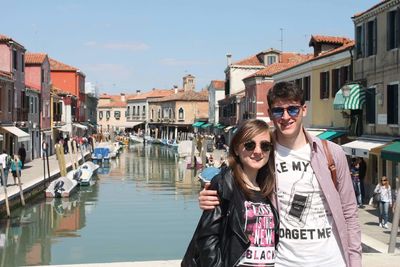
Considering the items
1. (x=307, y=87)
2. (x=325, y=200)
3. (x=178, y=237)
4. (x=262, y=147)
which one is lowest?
(x=178, y=237)

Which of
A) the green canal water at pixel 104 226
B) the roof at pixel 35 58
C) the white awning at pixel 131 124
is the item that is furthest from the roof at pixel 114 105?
the green canal water at pixel 104 226

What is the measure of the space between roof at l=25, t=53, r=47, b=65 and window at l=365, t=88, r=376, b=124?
2901 centimetres

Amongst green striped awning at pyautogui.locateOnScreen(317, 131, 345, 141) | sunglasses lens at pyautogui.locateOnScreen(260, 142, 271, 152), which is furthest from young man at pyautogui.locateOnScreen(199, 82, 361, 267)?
green striped awning at pyautogui.locateOnScreen(317, 131, 345, 141)

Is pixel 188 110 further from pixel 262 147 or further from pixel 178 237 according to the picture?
pixel 262 147

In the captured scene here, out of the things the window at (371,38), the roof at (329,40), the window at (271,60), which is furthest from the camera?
the window at (271,60)

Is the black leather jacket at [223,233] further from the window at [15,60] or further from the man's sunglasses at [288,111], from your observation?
the window at [15,60]

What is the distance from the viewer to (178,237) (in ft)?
55.5

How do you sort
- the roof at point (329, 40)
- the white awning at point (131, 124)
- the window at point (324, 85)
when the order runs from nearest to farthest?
1. the window at point (324, 85)
2. the roof at point (329, 40)
3. the white awning at point (131, 124)

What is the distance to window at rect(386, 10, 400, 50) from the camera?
1637cm

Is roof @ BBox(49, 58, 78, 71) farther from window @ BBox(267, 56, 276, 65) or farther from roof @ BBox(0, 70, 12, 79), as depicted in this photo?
roof @ BBox(0, 70, 12, 79)

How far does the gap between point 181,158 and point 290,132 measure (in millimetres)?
48666

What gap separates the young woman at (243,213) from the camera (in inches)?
122

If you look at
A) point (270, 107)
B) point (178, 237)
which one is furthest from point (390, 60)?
point (270, 107)

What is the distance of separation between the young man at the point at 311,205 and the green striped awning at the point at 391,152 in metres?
11.6
